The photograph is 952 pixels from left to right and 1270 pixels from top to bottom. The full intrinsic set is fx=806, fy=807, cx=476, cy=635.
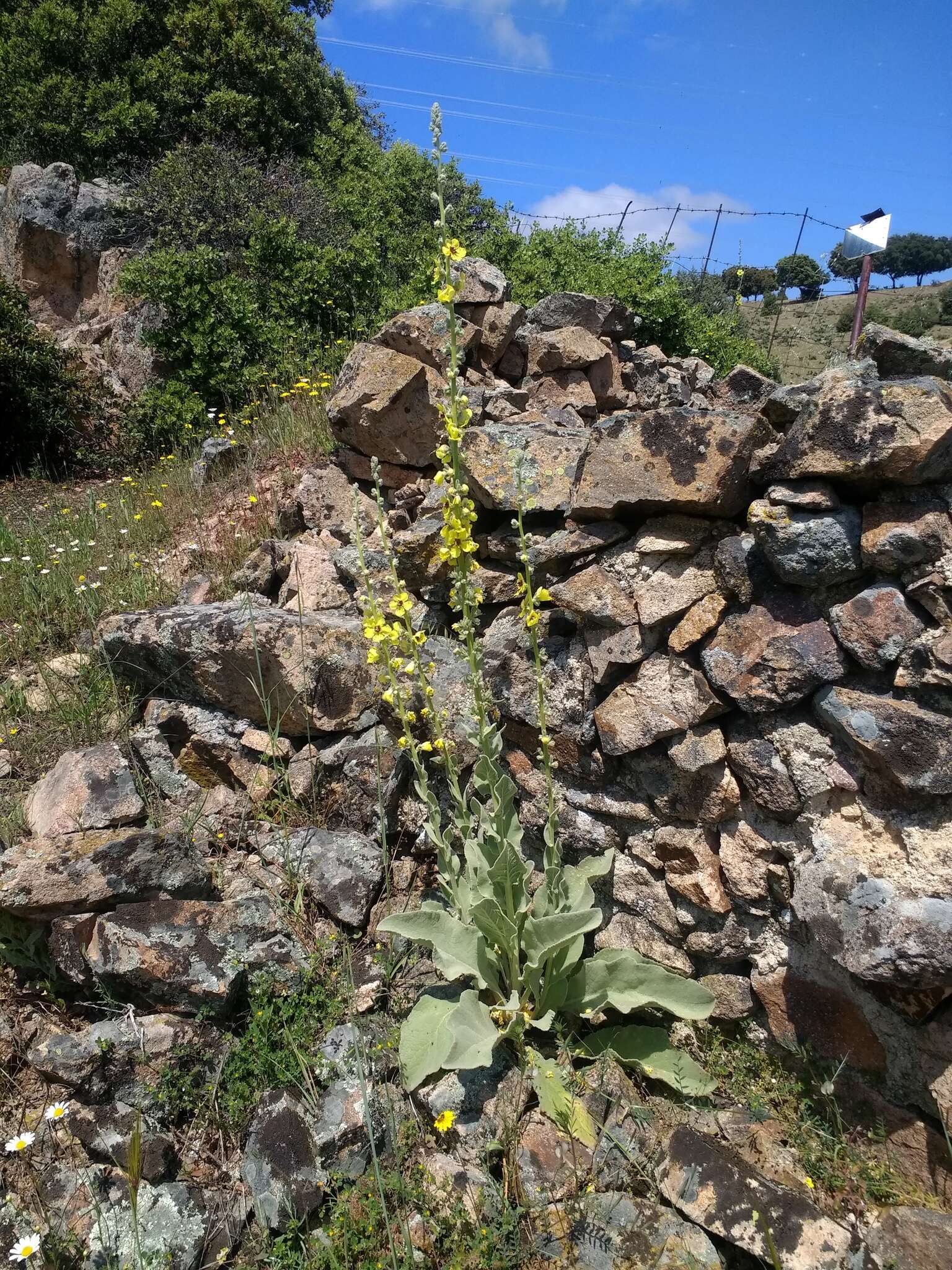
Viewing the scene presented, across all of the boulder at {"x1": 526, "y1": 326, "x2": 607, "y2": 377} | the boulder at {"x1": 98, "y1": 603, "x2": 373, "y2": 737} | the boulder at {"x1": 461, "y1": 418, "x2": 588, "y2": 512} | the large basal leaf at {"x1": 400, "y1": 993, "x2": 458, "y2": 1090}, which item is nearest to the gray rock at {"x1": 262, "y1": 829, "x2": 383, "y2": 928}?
the boulder at {"x1": 98, "y1": 603, "x2": 373, "y2": 737}

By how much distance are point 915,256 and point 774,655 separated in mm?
34263

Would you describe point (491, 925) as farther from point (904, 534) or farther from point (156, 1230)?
point (904, 534)

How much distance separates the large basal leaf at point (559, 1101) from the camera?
9.14 feet

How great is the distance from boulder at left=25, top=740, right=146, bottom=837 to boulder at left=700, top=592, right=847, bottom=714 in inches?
116

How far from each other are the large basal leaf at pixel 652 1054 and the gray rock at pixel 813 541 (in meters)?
1.83

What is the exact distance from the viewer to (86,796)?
4.10m

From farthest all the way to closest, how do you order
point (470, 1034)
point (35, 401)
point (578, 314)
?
1. point (35, 401)
2. point (578, 314)
3. point (470, 1034)

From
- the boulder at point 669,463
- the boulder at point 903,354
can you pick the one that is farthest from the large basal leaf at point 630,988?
the boulder at point 903,354

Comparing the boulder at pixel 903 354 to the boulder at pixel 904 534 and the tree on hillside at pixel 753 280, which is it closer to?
the boulder at pixel 904 534

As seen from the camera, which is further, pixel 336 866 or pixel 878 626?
pixel 336 866

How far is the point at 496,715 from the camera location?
334 cm

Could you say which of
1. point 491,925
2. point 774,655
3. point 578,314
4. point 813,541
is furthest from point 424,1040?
point 578,314

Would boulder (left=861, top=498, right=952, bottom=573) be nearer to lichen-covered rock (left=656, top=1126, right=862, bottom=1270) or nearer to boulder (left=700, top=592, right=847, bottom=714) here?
boulder (left=700, top=592, right=847, bottom=714)

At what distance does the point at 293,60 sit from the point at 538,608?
17.5 m
